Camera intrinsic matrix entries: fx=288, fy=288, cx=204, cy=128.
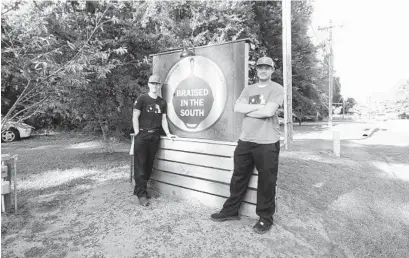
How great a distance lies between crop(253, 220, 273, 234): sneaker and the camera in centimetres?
336

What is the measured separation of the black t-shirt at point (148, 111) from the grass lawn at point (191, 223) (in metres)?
1.17

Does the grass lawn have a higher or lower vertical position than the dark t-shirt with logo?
lower

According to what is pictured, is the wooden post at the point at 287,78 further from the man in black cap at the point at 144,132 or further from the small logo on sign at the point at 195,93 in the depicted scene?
the man in black cap at the point at 144,132

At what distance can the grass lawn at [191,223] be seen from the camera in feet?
10.0

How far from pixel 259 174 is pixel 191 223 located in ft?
3.47

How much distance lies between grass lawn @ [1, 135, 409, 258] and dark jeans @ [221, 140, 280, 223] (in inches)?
9.6

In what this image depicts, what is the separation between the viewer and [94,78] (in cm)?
681

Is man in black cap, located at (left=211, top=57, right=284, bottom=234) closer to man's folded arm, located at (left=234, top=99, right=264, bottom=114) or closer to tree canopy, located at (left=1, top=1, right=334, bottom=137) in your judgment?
man's folded arm, located at (left=234, top=99, right=264, bottom=114)

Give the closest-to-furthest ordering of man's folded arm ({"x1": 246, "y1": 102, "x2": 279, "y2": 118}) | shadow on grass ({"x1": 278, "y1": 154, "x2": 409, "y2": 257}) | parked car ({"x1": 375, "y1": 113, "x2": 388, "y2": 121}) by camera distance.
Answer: man's folded arm ({"x1": 246, "y1": 102, "x2": 279, "y2": 118}), shadow on grass ({"x1": 278, "y1": 154, "x2": 409, "y2": 257}), parked car ({"x1": 375, "y1": 113, "x2": 388, "y2": 121})

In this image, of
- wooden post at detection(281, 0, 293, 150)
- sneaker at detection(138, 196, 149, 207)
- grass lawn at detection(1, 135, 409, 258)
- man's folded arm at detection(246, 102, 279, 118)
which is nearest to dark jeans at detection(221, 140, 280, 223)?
grass lawn at detection(1, 135, 409, 258)

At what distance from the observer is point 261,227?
3.39 m

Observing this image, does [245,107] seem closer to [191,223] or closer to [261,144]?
[261,144]

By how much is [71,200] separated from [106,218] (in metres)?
A: 1.12

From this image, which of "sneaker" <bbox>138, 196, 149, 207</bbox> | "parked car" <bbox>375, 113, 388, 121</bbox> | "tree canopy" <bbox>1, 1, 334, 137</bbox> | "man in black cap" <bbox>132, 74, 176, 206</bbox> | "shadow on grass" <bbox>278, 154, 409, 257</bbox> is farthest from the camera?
"parked car" <bbox>375, 113, 388, 121</bbox>
